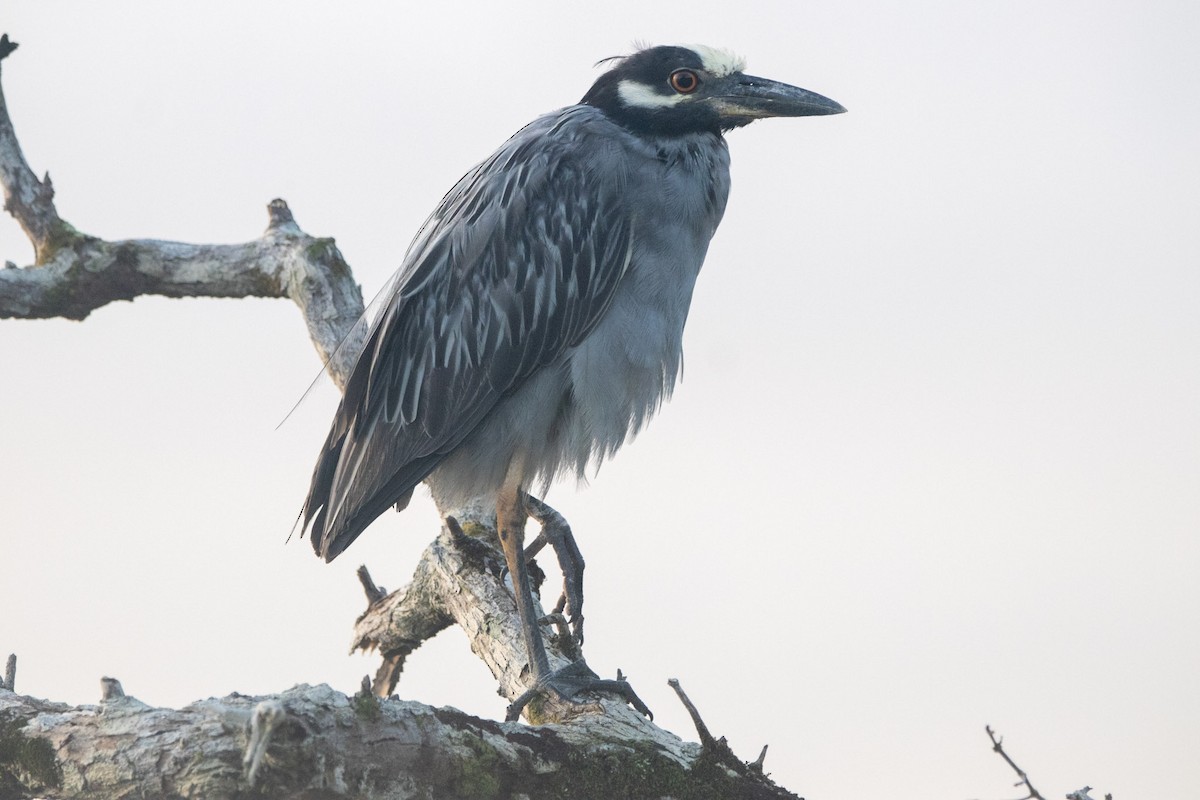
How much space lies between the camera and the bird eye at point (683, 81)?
586 centimetres

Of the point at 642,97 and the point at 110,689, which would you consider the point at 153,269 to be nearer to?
the point at 642,97

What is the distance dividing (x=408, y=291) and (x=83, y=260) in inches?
86.6

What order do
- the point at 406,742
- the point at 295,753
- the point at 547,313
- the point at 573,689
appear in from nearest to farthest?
the point at 295,753, the point at 406,742, the point at 573,689, the point at 547,313

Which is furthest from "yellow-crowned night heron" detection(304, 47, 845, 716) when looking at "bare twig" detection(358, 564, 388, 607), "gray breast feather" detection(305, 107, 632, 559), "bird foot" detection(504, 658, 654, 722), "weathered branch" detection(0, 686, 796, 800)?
"weathered branch" detection(0, 686, 796, 800)

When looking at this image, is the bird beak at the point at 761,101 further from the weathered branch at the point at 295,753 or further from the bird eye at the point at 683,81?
the weathered branch at the point at 295,753

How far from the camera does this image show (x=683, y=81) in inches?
231

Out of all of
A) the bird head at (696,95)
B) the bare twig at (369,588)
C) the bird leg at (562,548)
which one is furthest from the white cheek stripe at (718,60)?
the bare twig at (369,588)

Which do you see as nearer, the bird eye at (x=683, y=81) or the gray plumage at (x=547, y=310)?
the gray plumage at (x=547, y=310)

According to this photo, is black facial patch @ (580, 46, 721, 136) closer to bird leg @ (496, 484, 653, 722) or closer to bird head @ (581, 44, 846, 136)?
bird head @ (581, 44, 846, 136)

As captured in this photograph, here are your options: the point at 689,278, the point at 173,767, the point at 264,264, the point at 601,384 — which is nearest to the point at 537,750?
the point at 173,767

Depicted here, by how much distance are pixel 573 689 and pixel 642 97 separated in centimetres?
282

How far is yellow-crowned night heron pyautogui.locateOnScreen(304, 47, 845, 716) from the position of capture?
5426 millimetres

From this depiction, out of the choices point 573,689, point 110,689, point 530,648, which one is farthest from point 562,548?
point 110,689

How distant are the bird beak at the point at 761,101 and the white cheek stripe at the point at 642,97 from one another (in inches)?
8.0
